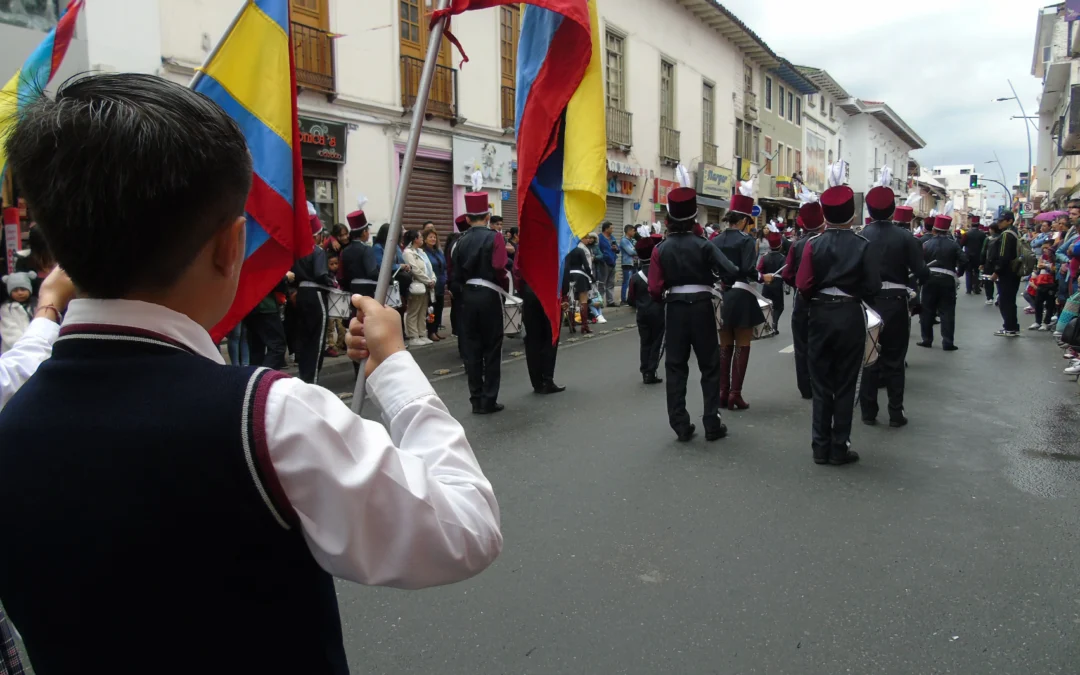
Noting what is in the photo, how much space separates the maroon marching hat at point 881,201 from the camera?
748 cm

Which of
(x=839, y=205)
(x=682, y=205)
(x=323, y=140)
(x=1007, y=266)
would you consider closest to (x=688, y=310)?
(x=682, y=205)

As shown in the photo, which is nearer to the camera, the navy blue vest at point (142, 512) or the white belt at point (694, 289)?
the navy blue vest at point (142, 512)

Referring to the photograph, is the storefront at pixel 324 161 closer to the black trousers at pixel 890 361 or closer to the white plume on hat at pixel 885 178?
the white plume on hat at pixel 885 178

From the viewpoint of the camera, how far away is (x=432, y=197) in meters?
17.2

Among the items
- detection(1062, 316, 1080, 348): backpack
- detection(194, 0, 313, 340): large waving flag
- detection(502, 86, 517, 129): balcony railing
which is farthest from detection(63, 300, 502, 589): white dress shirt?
detection(502, 86, 517, 129): balcony railing

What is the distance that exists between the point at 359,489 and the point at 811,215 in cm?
755

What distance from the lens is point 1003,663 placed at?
304 centimetres

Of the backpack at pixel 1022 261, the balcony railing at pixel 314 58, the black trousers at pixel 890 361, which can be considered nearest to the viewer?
the black trousers at pixel 890 361

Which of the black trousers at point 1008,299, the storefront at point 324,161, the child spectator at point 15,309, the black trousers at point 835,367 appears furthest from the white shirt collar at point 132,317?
the black trousers at point 1008,299

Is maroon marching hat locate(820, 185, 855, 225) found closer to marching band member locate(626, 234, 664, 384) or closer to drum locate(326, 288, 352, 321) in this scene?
marching band member locate(626, 234, 664, 384)

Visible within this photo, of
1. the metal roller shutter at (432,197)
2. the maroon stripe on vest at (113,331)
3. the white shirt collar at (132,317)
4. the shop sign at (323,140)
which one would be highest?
the shop sign at (323,140)

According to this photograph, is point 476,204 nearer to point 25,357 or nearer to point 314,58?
point 25,357

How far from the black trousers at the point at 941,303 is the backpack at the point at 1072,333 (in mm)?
3044

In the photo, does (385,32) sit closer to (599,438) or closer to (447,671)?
(599,438)
